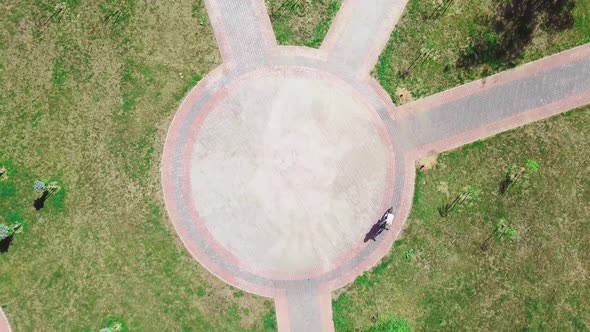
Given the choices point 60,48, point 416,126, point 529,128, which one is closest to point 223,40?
point 60,48

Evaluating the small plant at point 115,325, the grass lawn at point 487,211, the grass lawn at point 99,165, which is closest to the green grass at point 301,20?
the grass lawn at point 487,211

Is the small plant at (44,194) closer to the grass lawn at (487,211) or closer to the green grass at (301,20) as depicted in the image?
the green grass at (301,20)

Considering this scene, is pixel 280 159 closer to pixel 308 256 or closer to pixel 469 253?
pixel 308 256

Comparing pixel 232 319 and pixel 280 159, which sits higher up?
pixel 280 159

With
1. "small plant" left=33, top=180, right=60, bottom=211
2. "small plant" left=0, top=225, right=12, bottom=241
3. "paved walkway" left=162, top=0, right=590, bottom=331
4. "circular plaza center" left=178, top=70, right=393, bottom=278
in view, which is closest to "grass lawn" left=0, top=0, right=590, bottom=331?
"small plant" left=33, top=180, right=60, bottom=211

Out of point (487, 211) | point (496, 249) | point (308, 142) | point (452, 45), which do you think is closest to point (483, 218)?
point (487, 211)
